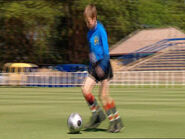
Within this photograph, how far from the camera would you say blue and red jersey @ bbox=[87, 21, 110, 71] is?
7801 mm

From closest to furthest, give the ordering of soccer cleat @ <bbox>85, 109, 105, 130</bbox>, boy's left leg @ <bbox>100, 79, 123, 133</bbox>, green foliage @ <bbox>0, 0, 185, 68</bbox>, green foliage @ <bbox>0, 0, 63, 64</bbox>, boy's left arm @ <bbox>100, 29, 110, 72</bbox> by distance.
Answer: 1. boy's left arm @ <bbox>100, 29, 110, 72</bbox>
2. boy's left leg @ <bbox>100, 79, 123, 133</bbox>
3. soccer cleat @ <bbox>85, 109, 105, 130</bbox>
4. green foliage @ <bbox>0, 0, 63, 64</bbox>
5. green foliage @ <bbox>0, 0, 185, 68</bbox>

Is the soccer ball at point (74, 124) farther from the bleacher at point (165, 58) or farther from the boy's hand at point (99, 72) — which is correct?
the bleacher at point (165, 58)

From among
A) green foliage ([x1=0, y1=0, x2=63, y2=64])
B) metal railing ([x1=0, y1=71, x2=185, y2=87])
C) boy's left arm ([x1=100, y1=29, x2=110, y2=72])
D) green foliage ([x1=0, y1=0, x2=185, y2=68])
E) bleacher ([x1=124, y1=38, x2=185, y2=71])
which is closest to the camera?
boy's left arm ([x1=100, y1=29, x2=110, y2=72])

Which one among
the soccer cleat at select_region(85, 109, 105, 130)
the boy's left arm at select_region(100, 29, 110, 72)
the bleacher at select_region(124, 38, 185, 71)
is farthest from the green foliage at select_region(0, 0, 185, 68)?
the boy's left arm at select_region(100, 29, 110, 72)

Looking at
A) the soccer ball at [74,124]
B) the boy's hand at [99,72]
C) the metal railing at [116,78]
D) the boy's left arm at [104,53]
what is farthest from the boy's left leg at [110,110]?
the metal railing at [116,78]

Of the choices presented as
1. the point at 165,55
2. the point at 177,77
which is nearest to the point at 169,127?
the point at 177,77

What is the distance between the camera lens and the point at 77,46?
4562cm

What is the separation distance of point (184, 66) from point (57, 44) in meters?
13.6

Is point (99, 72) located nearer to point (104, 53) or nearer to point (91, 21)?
point (104, 53)

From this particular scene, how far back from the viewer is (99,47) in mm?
7871

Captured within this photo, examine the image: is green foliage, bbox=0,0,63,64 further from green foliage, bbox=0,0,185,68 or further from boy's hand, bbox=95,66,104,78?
boy's hand, bbox=95,66,104,78

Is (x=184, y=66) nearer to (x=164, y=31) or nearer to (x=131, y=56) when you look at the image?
(x=131, y=56)

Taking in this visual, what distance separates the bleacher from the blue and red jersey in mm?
30005

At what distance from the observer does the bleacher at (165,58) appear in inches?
1506
